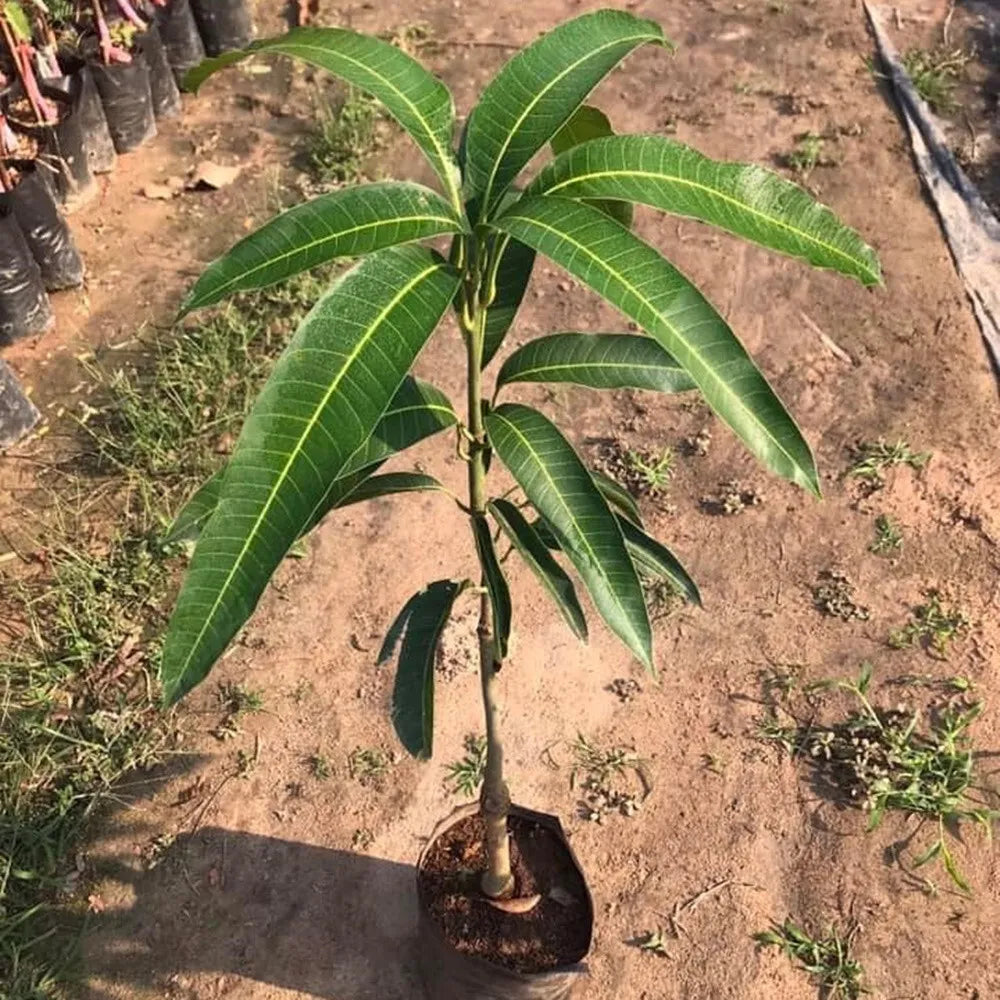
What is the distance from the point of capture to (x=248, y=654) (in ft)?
9.86

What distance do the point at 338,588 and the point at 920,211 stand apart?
2.93 meters

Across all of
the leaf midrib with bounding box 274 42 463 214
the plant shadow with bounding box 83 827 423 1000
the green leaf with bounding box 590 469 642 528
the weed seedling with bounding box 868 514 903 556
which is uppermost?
the leaf midrib with bounding box 274 42 463 214

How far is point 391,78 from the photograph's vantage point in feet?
4.50

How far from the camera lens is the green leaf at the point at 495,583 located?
1531mm

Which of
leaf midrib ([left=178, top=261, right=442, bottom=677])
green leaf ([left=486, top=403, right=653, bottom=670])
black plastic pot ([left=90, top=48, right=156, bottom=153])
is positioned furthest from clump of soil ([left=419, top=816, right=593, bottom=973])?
black plastic pot ([left=90, top=48, right=156, bottom=153])

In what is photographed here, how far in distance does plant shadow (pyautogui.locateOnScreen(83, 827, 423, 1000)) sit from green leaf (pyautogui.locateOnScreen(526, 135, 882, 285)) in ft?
6.30

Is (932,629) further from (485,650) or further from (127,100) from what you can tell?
(127,100)

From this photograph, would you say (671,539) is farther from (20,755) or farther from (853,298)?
(20,755)

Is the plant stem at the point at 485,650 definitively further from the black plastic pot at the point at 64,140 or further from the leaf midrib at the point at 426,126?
the black plastic pot at the point at 64,140

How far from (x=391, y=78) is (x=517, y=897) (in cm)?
162

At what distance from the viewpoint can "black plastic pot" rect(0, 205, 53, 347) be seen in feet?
11.7

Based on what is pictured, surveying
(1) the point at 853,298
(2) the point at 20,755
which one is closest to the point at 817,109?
(1) the point at 853,298

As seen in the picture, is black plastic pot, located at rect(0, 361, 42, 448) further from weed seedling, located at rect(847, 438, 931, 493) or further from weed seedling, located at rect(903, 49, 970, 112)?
weed seedling, located at rect(903, 49, 970, 112)

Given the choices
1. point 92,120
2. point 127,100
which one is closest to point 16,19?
point 92,120
